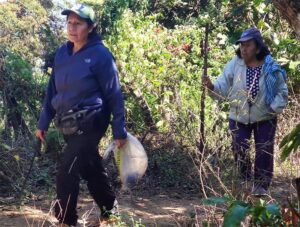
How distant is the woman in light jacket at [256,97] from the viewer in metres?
5.04

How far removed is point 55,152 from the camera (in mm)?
6285

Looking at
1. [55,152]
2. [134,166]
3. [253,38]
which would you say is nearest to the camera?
[134,166]

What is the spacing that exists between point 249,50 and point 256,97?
42cm

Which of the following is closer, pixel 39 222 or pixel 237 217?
pixel 237 217

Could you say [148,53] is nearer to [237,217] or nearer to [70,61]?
[70,61]

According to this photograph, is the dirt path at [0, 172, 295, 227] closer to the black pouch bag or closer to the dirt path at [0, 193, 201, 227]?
the dirt path at [0, 193, 201, 227]

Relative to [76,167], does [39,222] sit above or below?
below

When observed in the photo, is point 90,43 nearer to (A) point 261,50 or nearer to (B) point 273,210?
(A) point 261,50

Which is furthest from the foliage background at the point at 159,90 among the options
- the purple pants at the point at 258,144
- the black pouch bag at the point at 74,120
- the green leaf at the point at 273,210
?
the green leaf at the point at 273,210

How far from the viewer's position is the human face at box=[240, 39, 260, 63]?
511 cm

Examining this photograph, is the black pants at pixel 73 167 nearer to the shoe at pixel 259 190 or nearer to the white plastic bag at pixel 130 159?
the white plastic bag at pixel 130 159

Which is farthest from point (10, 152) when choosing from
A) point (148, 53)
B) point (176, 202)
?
point (148, 53)

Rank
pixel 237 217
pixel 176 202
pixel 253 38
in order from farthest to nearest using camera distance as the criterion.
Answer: pixel 176 202, pixel 253 38, pixel 237 217

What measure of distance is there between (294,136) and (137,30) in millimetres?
5497
